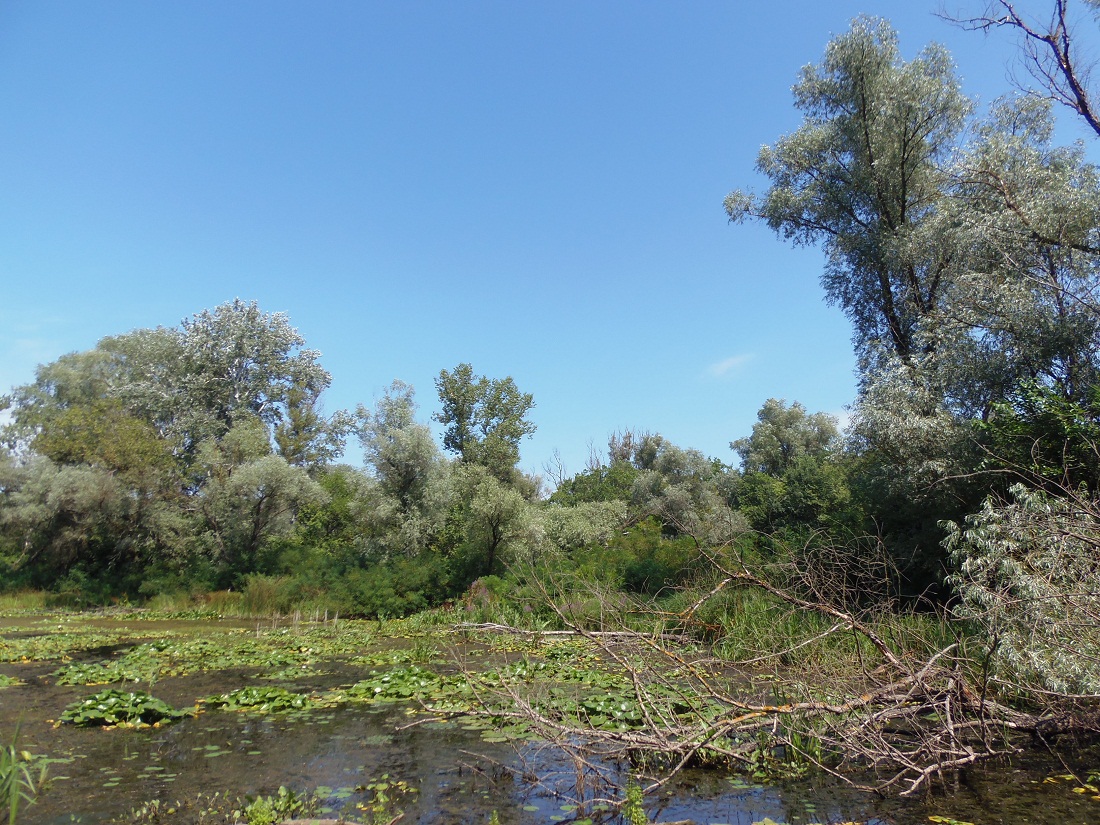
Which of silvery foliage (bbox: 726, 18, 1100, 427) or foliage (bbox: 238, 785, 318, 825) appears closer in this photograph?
foliage (bbox: 238, 785, 318, 825)

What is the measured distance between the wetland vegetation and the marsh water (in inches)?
1.7

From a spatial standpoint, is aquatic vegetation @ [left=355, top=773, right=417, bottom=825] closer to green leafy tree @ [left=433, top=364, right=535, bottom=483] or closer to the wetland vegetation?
the wetland vegetation

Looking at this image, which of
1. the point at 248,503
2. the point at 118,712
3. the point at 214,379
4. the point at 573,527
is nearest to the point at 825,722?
the point at 118,712

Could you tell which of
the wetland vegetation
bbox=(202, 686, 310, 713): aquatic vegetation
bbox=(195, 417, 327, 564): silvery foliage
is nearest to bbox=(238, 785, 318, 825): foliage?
the wetland vegetation

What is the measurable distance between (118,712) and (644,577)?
14.2 m

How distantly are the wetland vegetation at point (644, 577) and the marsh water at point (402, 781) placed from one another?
0.04 meters

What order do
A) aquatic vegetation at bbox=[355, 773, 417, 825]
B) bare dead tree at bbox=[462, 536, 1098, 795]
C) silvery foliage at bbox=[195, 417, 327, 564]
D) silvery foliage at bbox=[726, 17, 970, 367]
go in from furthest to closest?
1. silvery foliage at bbox=[195, 417, 327, 564]
2. silvery foliage at bbox=[726, 17, 970, 367]
3. bare dead tree at bbox=[462, 536, 1098, 795]
4. aquatic vegetation at bbox=[355, 773, 417, 825]

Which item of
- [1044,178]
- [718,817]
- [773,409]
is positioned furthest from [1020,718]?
[773,409]

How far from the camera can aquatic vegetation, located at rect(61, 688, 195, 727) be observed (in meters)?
7.05

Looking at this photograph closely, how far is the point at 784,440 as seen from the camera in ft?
137

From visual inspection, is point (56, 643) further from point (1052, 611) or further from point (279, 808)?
point (1052, 611)

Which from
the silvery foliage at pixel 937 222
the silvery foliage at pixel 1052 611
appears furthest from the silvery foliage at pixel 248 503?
the silvery foliage at pixel 1052 611

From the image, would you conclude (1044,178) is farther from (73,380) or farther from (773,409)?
(73,380)

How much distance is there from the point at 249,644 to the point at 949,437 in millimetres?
13820
